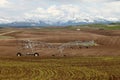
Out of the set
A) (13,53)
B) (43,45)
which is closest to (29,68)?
(13,53)

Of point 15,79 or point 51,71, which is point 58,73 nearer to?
point 51,71

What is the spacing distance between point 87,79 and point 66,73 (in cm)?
388

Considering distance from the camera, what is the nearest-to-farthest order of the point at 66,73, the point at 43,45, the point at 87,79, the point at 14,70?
the point at 87,79 < the point at 66,73 < the point at 14,70 < the point at 43,45

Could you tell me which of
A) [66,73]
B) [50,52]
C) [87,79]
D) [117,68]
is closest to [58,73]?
[66,73]

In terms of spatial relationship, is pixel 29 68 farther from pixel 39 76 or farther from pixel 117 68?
pixel 117 68

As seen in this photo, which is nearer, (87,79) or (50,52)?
(87,79)

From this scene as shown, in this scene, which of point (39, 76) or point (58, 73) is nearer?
point (39, 76)

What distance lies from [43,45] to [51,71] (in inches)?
1235

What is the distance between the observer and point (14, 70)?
102 feet

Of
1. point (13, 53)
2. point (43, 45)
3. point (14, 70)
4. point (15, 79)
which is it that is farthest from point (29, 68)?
point (43, 45)

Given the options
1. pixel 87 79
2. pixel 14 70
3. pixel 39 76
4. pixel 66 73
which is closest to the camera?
pixel 87 79

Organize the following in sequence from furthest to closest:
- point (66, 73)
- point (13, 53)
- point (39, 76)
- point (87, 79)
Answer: point (13, 53)
point (66, 73)
point (39, 76)
point (87, 79)

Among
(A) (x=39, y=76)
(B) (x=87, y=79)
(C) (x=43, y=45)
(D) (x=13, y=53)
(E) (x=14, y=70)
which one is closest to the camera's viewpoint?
(B) (x=87, y=79)

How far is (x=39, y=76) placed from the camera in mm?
27266
